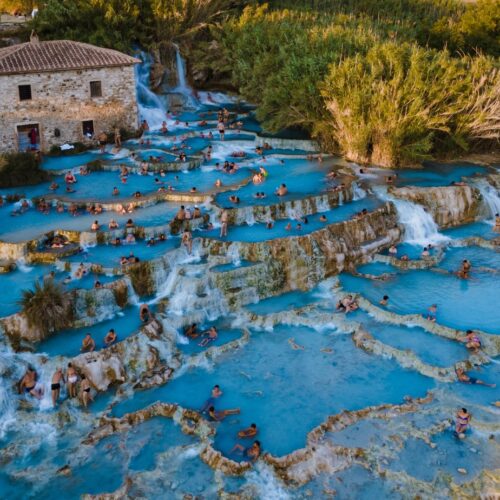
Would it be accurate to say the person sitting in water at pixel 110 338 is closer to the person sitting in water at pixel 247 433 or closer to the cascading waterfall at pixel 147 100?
the person sitting in water at pixel 247 433

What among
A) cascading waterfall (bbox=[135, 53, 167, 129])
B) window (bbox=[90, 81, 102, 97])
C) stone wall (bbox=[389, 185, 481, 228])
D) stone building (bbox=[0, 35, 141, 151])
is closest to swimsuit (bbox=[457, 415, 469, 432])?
stone wall (bbox=[389, 185, 481, 228])

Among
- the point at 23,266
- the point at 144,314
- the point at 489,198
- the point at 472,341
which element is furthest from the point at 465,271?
the point at 23,266

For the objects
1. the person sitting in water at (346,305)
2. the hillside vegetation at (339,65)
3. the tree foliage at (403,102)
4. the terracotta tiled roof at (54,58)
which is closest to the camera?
the person sitting in water at (346,305)

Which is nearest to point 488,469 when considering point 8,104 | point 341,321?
point 341,321

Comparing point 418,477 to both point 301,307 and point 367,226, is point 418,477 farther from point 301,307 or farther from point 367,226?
point 367,226

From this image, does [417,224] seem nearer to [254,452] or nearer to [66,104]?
[254,452]

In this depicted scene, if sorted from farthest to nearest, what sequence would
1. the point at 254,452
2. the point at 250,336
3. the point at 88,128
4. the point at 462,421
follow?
the point at 88,128, the point at 250,336, the point at 462,421, the point at 254,452

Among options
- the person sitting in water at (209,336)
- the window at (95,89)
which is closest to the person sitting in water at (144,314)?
the person sitting in water at (209,336)

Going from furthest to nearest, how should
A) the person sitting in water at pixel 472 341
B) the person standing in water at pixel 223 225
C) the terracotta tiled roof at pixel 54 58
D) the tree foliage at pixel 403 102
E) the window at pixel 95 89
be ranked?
the window at pixel 95 89, the tree foliage at pixel 403 102, the terracotta tiled roof at pixel 54 58, the person standing in water at pixel 223 225, the person sitting in water at pixel 472 341
